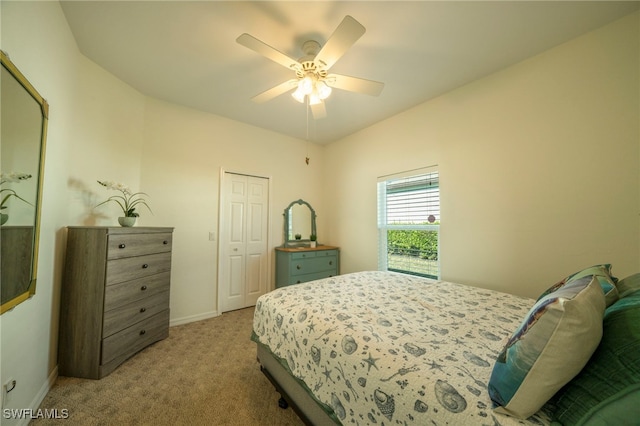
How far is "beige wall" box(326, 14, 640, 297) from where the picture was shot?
162 centimetres

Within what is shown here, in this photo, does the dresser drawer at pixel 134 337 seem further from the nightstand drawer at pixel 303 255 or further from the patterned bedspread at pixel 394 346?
the nightstand drawer at pixel 303 255

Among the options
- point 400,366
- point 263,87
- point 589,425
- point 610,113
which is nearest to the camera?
point 589,425

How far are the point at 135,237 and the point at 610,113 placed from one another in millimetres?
3936

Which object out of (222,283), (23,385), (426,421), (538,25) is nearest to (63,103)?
(23,385)

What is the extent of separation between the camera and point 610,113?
166 cm

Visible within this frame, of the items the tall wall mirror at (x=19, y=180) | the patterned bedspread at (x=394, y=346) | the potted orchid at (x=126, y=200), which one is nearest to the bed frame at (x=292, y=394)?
the patterned bedspread at (x=394, y=346)

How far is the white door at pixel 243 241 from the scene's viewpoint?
311 centimetres

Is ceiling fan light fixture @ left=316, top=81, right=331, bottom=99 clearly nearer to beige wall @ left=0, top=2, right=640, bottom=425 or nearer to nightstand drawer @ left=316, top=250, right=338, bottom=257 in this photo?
beige wall @ left=0, top=2, right=640, bottom=425

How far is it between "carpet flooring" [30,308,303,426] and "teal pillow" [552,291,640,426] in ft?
4.46

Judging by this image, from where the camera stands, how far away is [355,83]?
6.01ft

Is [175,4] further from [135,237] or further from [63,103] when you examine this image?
[135,237]

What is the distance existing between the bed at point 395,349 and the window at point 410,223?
875mm

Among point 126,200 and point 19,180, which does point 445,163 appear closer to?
point 19,180

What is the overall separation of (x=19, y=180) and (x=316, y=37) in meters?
2.07
